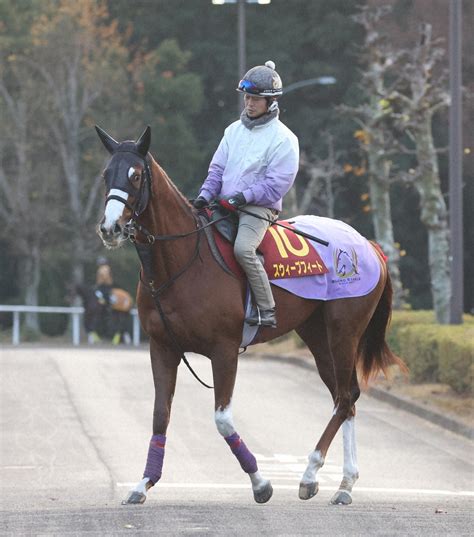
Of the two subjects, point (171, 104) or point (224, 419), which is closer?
point (224, 419)

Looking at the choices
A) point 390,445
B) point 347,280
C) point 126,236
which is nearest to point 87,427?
point 390,445

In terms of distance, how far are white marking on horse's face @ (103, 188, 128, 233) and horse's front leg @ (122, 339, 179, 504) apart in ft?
3.41

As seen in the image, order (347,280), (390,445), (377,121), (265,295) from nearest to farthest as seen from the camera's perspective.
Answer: (265,295)
(347,280)
(390,445)
(377,121)

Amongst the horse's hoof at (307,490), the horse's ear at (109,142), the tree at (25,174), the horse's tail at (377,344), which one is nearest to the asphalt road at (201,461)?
the horse's hoof at (307,490)

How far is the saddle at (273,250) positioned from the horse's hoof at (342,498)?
1519 millimetres

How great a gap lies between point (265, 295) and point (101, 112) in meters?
37.7

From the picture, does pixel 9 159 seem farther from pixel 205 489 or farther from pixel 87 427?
pixel 205 489

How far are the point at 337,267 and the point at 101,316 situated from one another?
89.4 ft

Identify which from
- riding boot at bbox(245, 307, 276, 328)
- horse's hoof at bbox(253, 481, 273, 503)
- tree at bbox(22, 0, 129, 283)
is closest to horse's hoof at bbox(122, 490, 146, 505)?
horse's hoof at bbox(253, 481, 273, 503)

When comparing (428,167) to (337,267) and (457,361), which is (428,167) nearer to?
(457,361)

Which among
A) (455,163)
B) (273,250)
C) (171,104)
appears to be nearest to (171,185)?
(273,250)

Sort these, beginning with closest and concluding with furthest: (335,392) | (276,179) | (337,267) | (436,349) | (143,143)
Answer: (143,143)
(276,179)
(337,267)
(335,392)
(436,349)

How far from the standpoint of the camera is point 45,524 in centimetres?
935

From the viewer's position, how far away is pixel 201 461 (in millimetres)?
14047
